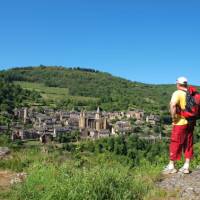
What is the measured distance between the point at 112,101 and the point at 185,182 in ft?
356

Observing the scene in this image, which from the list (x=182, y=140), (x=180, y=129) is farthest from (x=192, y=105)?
(x=182, y=140)

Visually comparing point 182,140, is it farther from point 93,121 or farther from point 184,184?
point 93,121

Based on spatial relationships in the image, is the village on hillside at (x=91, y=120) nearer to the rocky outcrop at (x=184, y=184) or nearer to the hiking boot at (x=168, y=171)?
the hiking boot at (x=168, y=171)

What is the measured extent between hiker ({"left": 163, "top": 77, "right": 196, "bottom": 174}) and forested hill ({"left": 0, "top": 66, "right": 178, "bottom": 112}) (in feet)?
310

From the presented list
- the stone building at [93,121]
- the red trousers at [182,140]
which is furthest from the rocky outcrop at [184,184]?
the stone building at [93,121]

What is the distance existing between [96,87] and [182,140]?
118241mm

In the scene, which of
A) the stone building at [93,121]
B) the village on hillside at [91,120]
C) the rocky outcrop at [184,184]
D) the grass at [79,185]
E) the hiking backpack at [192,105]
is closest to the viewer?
the grass at [79,185]

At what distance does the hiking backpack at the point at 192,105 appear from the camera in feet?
23.5

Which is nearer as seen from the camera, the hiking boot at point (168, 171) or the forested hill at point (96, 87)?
the hiking boot at point (168, 171)

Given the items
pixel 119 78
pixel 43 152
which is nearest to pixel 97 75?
pixel 119 78

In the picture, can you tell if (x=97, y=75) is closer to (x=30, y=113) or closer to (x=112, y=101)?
(x=112, y=101)

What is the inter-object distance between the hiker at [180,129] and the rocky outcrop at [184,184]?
0.86ft

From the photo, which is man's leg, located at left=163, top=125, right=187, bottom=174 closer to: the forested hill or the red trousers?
the red trousers

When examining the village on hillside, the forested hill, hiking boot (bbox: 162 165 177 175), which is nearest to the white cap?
hiking boot (bbox: 162 165 177 175)
